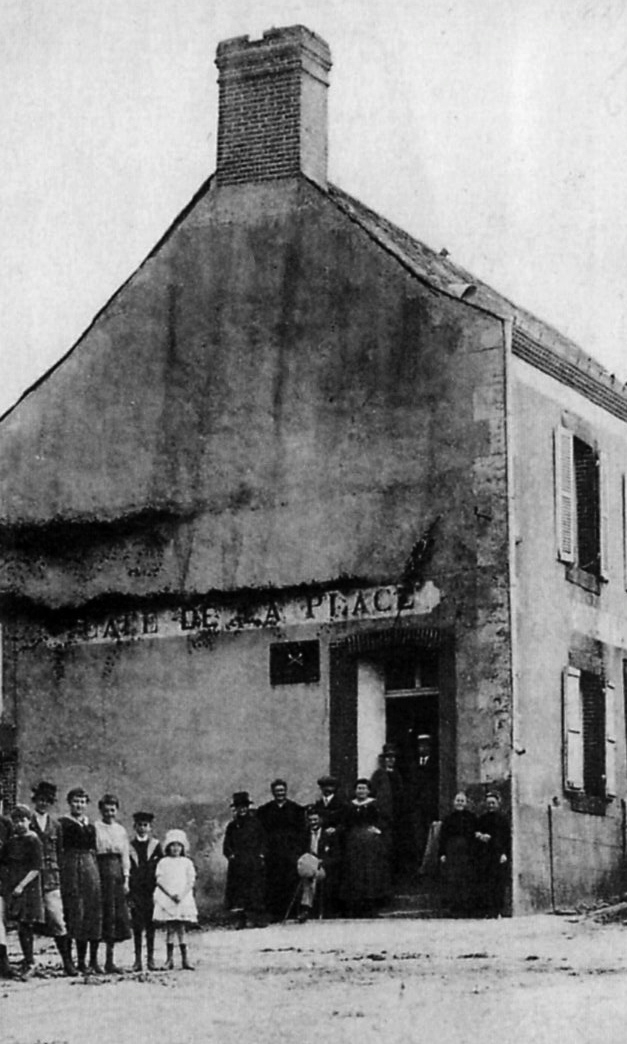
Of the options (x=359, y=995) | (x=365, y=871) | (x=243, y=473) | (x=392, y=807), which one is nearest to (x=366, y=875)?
(x=365, y=871)

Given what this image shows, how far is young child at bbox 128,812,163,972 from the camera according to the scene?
13.9 meters

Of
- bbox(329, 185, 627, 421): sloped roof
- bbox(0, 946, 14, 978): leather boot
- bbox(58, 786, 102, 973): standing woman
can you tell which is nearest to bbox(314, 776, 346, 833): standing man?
bbox(58, 786, 102, 973): standing woman

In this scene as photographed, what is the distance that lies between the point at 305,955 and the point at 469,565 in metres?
3.93

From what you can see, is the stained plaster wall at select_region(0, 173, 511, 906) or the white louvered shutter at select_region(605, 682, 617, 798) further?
the white louvered shutter at select_region(605, 682, 617, 798)

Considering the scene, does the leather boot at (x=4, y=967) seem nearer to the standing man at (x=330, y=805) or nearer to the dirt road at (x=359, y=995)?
the dirt road at (x=359, y=995)

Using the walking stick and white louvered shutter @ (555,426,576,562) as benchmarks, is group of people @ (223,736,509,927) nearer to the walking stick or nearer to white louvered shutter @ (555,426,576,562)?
the walking stick

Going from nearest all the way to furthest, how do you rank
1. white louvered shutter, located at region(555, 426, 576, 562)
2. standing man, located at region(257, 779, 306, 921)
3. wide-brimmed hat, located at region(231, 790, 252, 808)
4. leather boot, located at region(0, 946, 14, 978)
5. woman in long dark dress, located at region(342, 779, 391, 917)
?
1. leather boot, located at region(0, 946, 14, 978)
2. woman in long dark dress, located at region(342, 779, 391, 917)
3. standing man, located at region(257, 779, 306, 921)
4. wide-brimmed hat, located at region(231, 790, 252, 808)
5. white louvered shutter, located at region(555, 426, 576, 562)

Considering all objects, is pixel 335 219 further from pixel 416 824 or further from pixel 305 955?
pixel 305 955

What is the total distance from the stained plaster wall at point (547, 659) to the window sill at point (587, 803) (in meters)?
0.05

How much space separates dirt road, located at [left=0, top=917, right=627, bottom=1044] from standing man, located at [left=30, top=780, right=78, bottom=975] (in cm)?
24

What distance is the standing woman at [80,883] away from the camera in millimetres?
13719

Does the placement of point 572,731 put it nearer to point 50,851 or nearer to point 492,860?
point 492,860

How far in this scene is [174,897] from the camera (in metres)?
14.0

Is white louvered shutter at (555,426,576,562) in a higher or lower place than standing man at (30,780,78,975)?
higher
